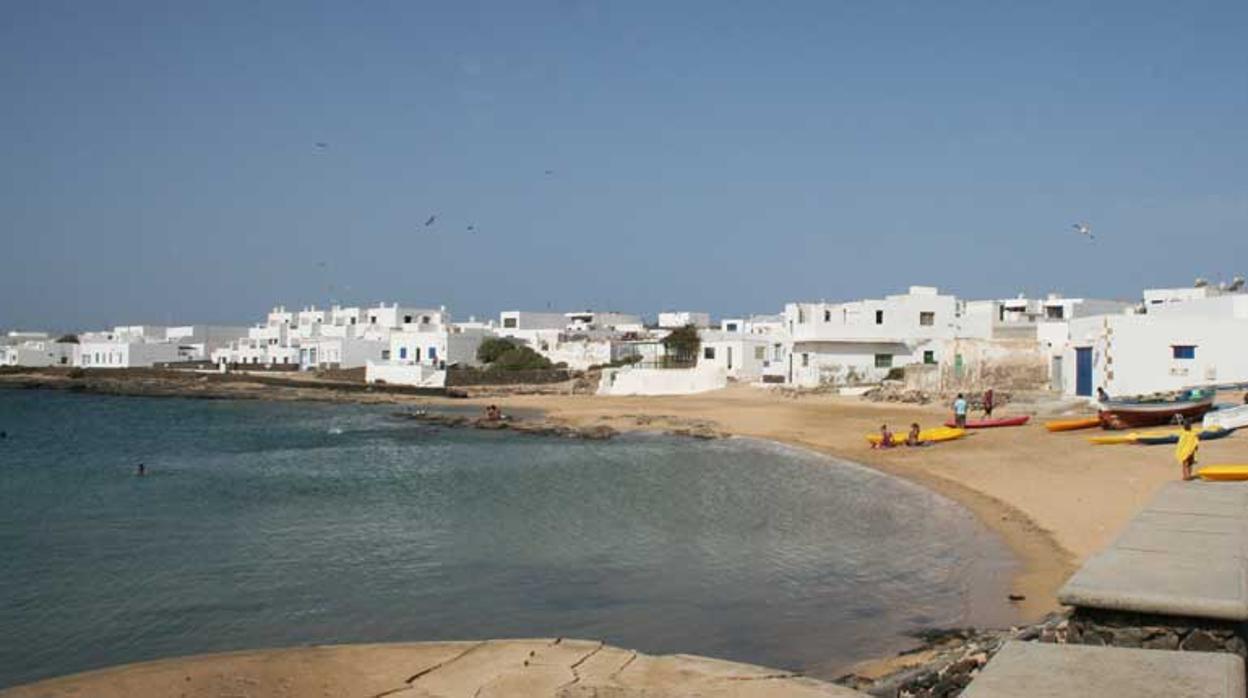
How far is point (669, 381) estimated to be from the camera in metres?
63.3

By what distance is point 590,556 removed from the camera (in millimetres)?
18031

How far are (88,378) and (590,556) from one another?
91260mm

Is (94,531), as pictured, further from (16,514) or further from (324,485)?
(324,485)

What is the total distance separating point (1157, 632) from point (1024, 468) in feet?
68.8

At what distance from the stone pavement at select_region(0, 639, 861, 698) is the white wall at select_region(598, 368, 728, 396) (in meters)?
51.7

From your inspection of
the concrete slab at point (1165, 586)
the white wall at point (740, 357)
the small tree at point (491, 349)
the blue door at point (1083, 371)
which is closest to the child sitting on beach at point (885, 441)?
the blue door at point (1083, 371)

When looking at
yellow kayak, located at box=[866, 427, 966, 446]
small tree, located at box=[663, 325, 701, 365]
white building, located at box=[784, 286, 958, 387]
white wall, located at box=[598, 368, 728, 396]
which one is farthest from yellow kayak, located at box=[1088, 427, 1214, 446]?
small tree, located at box=[663, 325, 701, 365]

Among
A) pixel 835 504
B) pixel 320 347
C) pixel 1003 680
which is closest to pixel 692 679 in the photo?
pixel 1003 680

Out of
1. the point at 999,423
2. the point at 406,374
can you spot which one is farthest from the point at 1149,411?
the point at 406,374

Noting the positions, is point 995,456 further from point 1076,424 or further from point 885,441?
point 885,441

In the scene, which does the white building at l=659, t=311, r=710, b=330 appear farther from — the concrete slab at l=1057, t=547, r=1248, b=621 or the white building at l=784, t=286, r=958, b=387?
the concrete slab at l=1057, t=547, r=1248, b=621

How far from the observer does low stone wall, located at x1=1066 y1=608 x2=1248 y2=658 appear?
18.2 ft

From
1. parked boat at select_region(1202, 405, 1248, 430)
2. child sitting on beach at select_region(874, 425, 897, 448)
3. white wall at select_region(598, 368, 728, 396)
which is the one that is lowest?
child sitting on beach at select_region(874, 425, 897, 448)

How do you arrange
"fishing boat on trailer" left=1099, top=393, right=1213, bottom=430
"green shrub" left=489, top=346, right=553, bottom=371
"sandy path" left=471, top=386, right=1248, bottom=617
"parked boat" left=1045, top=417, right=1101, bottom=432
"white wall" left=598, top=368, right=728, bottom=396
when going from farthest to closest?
"green shrub" left=489, top=346, right=553, bottom=371, "white wall" left=598, top=368, right=728, bottom=396, "parked boat" left=1045, top=417, right=1101, bottom=432, "fishing boat on trailer" left=1099, top=393, right=1213, bottom=430, "sandy path" left=471, top=386, right=1248, bottom=617
